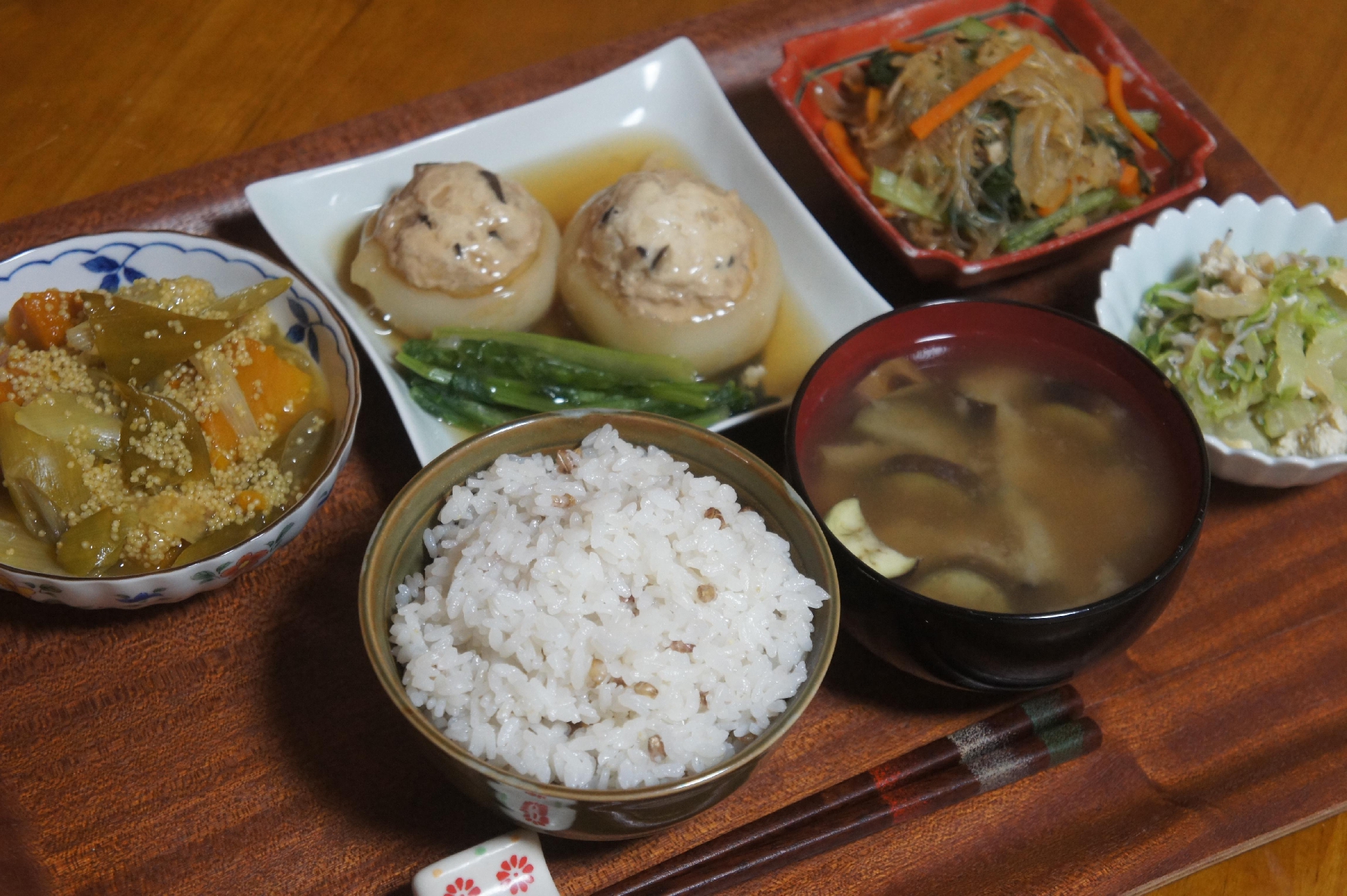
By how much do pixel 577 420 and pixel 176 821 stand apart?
3.01 feet

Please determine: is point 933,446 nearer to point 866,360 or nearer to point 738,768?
point 866,360

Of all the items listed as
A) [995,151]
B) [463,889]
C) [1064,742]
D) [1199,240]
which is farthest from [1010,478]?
[463,889]

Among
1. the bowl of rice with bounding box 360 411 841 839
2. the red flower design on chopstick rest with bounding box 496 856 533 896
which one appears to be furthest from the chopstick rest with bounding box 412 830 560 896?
the bowl of rice with bounding box 360 411 841 839

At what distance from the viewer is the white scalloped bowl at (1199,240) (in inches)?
91.2

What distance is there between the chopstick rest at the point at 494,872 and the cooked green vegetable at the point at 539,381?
0.89 metres

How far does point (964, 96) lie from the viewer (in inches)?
103

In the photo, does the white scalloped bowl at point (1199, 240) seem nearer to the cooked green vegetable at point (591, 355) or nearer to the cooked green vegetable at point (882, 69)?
the cooked green vegetable at point (882, 69)

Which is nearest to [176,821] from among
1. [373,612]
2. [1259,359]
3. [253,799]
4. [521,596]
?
[253,799]

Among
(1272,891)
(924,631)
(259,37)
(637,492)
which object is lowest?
(1272,891)

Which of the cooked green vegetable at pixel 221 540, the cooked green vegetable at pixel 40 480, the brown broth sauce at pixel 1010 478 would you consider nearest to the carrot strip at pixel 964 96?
→ the brown broth sauce at pixel 1010 478

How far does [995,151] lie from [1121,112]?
397 mm

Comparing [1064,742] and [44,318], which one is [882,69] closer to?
[1064,742]

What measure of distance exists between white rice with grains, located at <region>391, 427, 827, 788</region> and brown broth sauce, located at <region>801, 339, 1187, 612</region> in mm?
287

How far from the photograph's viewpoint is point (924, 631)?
1.64m
